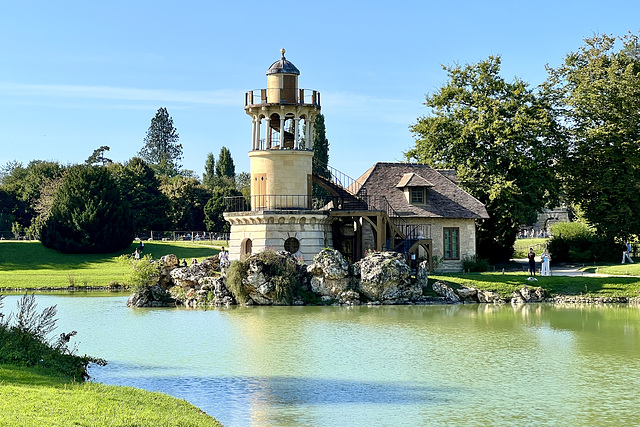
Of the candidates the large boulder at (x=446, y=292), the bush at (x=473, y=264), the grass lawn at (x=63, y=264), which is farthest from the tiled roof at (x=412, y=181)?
the grass lawn at (x=63, y=264)

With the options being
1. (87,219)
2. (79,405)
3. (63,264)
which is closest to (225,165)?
(87,219)

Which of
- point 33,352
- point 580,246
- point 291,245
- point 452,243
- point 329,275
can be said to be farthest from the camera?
→ point 580,246

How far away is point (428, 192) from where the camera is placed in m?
46.1

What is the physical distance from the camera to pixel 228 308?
36.7m

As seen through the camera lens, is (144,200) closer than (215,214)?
Yes

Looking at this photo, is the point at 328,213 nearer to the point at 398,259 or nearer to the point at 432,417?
the point at 398,259

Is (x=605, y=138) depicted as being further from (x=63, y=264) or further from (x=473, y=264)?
(x=63, y=264)

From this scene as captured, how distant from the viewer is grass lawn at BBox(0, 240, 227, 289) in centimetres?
4950

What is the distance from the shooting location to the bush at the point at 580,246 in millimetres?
52094

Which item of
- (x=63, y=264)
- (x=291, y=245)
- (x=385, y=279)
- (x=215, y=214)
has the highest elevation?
(x=215, y=214)

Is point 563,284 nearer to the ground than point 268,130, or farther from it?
nearer to the ground

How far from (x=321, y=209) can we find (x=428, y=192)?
6429mm

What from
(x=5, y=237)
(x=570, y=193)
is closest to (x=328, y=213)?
(x=570, y=193)

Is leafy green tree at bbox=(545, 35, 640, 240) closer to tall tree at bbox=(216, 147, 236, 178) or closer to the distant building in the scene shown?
the distant building
